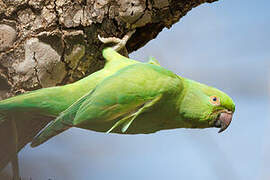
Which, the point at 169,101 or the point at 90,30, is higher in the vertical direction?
the point at 90,30

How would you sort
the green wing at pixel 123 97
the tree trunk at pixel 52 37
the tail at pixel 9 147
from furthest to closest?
the tree trunk at pixel 52 37 → the tail at pixel 9 147 → the green wing at pixel 123 97

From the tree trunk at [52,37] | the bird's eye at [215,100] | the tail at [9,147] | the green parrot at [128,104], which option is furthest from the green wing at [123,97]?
the tree trunk at [52,37]

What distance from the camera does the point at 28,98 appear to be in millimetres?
1035

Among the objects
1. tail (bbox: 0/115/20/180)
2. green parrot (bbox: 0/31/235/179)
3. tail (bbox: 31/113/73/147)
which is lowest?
tail (bbox: 0/115/20/180)

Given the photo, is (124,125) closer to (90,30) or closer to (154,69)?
(154,69)

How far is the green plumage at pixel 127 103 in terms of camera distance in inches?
39.3

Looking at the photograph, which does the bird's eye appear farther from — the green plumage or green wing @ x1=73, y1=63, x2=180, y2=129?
green wing @ x1=73, y1=63, x2=180, y2=129

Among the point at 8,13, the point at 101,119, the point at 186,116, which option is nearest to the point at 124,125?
the point at 101,119

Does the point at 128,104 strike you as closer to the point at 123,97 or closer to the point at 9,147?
the point at 123,97

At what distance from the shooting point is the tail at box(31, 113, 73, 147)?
1.02 metres

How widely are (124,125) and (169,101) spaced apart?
5.6 inches

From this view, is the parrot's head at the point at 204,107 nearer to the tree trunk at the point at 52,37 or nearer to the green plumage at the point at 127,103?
the green plumage at the point at 127,103

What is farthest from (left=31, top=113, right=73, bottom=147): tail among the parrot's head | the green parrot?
the parrot's head

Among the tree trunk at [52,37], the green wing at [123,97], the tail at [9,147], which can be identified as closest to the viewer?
the green wing at [123,97]
